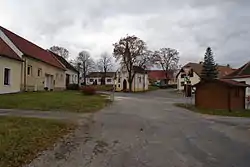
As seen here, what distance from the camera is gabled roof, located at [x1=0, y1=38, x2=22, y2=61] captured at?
32403 millimetres

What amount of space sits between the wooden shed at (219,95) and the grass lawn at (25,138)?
19240 millimetres

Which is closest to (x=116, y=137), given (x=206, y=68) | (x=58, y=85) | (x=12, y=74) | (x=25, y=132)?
(x=25, y=132)

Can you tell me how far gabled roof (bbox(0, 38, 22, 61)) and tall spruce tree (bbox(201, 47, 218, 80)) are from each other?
44.7 m

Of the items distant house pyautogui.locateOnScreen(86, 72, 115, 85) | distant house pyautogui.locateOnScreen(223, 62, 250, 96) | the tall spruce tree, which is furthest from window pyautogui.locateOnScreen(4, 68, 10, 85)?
distant house pyautogui.locateOnScreen(86, 72, 115, 85)

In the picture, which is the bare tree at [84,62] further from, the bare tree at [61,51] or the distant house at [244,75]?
the distant house at [244,75]

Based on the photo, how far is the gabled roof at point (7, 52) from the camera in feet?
106

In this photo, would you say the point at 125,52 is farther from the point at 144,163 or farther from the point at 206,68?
the point at 144,163

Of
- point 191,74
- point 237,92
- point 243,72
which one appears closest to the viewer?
point 237,92

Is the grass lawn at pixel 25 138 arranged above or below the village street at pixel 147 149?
above

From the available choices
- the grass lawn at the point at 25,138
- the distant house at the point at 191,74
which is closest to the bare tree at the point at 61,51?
the distant house at the point at 191,74

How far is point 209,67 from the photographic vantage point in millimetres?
75438

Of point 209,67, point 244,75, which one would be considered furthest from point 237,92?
point 209,67

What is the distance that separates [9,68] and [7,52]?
1.77 meters

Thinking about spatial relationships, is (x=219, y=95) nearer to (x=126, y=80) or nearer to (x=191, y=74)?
(x=191, y=74)
